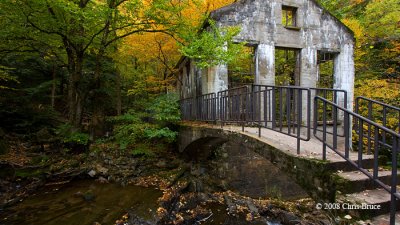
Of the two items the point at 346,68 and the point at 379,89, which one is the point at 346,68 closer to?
the point at 346,68

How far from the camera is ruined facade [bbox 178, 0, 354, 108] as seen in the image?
942 cm

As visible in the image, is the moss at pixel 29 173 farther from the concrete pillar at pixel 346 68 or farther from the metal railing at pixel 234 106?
the concrete pillar at pixel 346 68

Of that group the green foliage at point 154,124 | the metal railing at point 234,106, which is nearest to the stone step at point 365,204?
the metal railing at point 234,106

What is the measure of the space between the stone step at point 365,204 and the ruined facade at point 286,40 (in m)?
6.53

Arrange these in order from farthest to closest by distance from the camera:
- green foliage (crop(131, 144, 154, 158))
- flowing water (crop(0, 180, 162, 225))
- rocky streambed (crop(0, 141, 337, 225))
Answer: green foliage (crop(131, 144, 154, 158)) → rocky streambed (crop(0, 141, 337, 225)) → flowing water (crop(0, 180, 162, 225))

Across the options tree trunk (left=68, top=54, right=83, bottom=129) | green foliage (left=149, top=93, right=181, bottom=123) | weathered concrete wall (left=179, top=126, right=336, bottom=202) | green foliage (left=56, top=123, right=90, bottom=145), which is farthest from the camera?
tree trunk (left=68, top=54, right=83, bottom=129)

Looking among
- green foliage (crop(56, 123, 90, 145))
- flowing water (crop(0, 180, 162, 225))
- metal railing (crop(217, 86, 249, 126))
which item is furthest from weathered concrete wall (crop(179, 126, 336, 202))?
green foliage (crop(56, 123, 90, 145))

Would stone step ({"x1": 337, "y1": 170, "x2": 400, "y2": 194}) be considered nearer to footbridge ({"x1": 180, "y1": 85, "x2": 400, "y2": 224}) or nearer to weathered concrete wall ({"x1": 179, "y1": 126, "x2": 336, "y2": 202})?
footbridge ({"x1": 180, "y1": 85, "x2": 400, "y2": 224})

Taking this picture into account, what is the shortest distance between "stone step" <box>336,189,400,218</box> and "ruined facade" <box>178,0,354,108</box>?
21.4ft

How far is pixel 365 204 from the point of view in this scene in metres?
2.96

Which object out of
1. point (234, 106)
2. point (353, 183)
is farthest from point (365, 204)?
point (234, 106)

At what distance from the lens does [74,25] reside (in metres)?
9.06

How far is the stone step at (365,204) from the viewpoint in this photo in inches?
116

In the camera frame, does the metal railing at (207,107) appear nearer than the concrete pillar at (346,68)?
Yes
